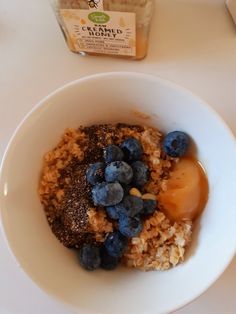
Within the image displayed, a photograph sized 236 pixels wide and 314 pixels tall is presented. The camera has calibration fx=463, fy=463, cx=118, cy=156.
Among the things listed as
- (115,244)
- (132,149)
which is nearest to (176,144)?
(132,149)

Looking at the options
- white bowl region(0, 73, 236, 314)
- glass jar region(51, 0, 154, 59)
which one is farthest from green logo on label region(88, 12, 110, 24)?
white bowl region(0, 73, 236, 314)

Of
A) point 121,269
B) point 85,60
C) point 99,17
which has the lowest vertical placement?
point 121,269

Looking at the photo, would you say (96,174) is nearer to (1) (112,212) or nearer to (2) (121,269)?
(1) (112,212)

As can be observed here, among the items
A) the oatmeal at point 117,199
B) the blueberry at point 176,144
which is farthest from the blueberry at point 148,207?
the blueberry at point 176,144

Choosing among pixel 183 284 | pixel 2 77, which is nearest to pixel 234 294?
pixel 183 284

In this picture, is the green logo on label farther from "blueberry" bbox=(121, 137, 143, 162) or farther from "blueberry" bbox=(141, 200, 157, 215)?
"blueberry" bbox=(141, 200, 157, 215)

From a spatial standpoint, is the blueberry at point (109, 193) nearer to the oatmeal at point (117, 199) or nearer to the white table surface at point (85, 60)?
the oatmeal at point (117, 199)
